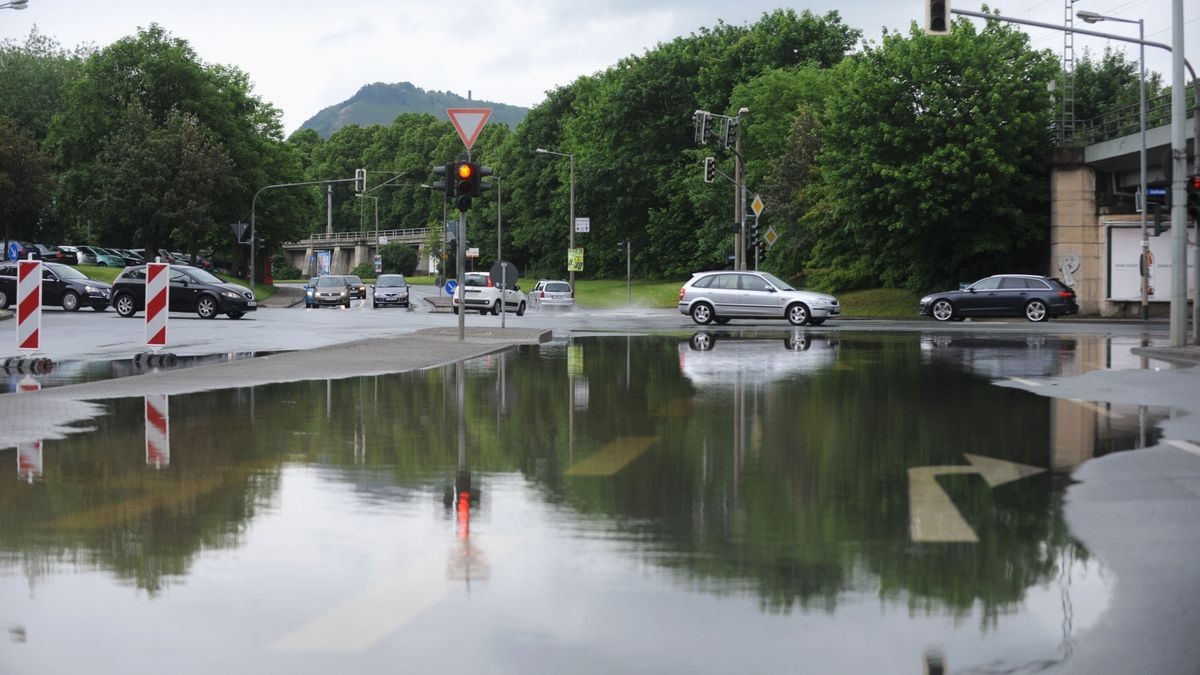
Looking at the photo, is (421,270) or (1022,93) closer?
(1022,93)

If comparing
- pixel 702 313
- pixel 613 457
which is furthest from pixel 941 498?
pixel 702 313

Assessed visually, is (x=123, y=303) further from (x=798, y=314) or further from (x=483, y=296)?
(x=798, y=314)

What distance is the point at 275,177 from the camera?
291 ft

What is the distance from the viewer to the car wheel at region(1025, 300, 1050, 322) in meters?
42.1

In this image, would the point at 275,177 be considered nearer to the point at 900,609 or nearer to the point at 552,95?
the point at 552,95

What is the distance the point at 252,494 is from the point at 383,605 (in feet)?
9.51

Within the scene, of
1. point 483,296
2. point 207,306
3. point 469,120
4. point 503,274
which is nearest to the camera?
point 469,120

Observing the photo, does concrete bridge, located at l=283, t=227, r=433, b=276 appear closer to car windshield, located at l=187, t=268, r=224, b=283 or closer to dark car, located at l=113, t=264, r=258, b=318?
car windshield, located at l=187, t=268, r=224, b=283

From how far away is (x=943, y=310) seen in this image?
43.2 metres

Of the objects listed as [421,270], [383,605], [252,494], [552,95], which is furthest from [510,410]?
[421,270]

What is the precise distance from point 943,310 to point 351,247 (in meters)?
135

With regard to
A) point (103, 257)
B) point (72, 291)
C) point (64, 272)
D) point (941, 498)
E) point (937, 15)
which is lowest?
point (941, 498)

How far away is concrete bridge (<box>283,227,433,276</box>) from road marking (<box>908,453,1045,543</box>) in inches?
5655

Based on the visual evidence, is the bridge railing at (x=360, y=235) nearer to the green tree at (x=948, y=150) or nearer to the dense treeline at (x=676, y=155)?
the dense treeline at (x=676, y=155)
